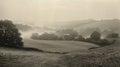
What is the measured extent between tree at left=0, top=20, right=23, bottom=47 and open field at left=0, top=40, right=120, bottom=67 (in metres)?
0.32

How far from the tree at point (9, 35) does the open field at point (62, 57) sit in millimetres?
324

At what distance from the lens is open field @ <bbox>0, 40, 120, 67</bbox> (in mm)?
10172

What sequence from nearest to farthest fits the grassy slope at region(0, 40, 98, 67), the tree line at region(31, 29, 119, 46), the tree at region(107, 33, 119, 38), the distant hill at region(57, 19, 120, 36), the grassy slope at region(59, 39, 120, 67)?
the grassy slope at region(0, 40, 98, 67) → the grassy slope at region(59, 39, 120, 67) → the tree line at region(31, 29, 119, 46) → the tree at region(107, 33, 119, 38) → the distant hill at region(57, 19, 120, 36)

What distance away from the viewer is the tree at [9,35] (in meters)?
10.8

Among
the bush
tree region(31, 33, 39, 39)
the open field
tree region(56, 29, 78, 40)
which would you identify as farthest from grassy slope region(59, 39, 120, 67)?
tree region(31, 33, 39, 39)

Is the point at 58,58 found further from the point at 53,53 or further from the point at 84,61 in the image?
the point at 84,61

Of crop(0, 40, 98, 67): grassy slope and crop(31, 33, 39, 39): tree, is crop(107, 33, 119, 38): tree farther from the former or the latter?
crop(31, 33, 39, 39): tree

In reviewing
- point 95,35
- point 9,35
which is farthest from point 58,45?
point 9,35

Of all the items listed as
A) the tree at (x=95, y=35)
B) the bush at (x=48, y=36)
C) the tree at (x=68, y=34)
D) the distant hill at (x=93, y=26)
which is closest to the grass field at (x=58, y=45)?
the bush at (x=48, y=36)

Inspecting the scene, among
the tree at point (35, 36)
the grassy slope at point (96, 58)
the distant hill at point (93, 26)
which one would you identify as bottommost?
the grassy slope at point (96, 58)

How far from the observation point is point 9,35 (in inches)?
429

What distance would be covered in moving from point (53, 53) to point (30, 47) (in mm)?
1102

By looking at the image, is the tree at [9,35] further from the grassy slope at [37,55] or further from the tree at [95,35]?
the tree at [95,35]

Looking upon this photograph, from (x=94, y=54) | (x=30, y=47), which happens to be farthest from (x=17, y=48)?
(x=94, y=54)
